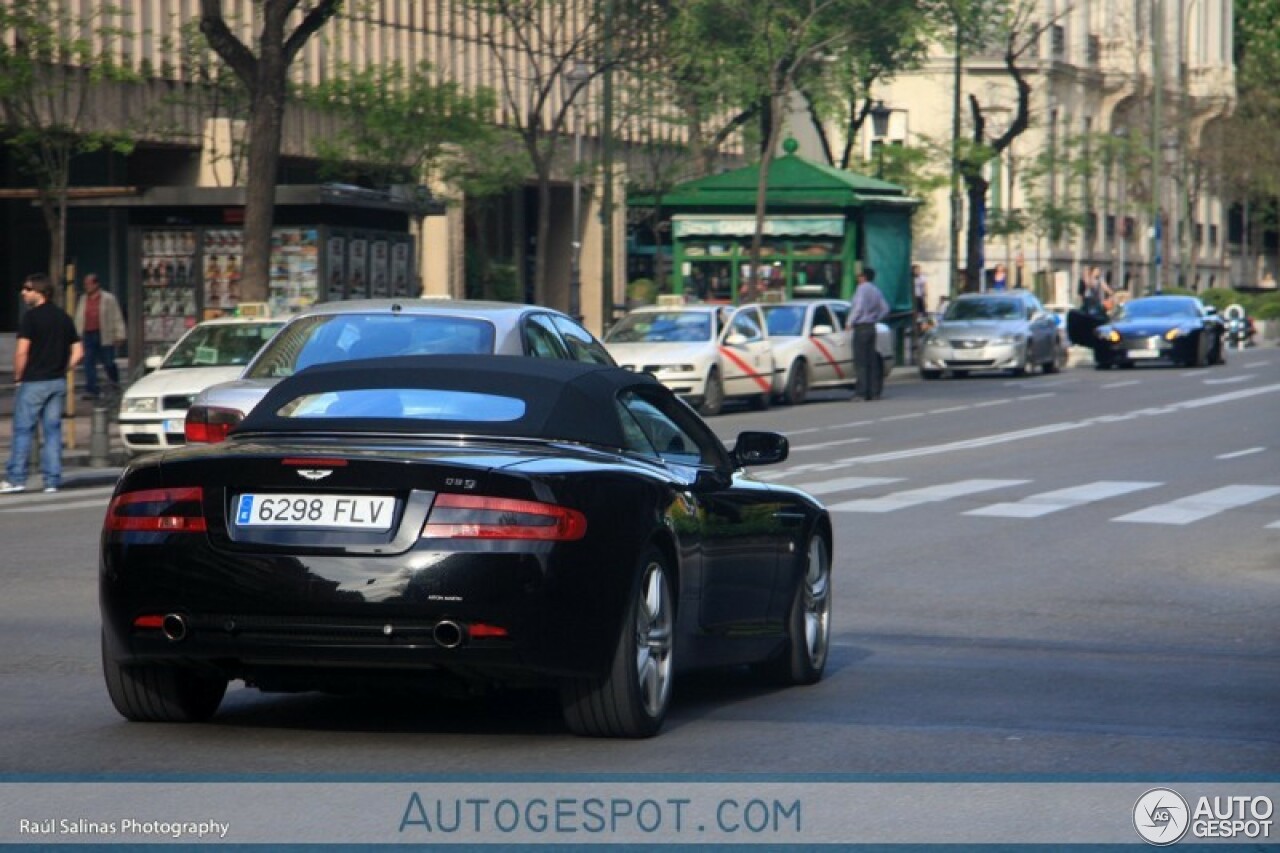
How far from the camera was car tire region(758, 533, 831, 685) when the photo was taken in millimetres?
9961

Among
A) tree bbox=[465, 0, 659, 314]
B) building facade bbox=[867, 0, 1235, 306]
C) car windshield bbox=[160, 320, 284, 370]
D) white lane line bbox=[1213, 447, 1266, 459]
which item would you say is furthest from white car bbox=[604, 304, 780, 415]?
building facade bbox=[867, 0, 1235, 306]

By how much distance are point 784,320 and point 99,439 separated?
1611cm

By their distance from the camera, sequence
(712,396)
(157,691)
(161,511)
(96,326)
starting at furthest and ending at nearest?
(96,326) < (712,396) < (157,691) < (161,511)

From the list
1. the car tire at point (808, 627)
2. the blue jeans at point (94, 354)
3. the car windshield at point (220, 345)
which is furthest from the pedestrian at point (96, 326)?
the car tire at point (808, 627)

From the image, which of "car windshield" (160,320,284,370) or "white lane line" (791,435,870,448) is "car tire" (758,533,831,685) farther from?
"white lane line" (791,435,870,448)

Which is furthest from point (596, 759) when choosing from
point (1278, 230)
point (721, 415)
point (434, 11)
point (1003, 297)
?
point (1278, 230)

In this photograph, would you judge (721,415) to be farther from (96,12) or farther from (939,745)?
(939,745)

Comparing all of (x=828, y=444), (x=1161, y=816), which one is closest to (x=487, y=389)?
(x=1161, y=816)

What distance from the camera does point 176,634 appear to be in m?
7.97

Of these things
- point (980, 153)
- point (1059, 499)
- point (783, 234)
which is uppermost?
point (980, 153)

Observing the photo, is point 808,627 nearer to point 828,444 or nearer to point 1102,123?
point 828,444

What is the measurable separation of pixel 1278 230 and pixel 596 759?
9994 centimetres

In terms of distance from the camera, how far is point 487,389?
29.1ft

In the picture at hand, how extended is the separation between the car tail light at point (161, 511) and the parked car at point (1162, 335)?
43.9m
